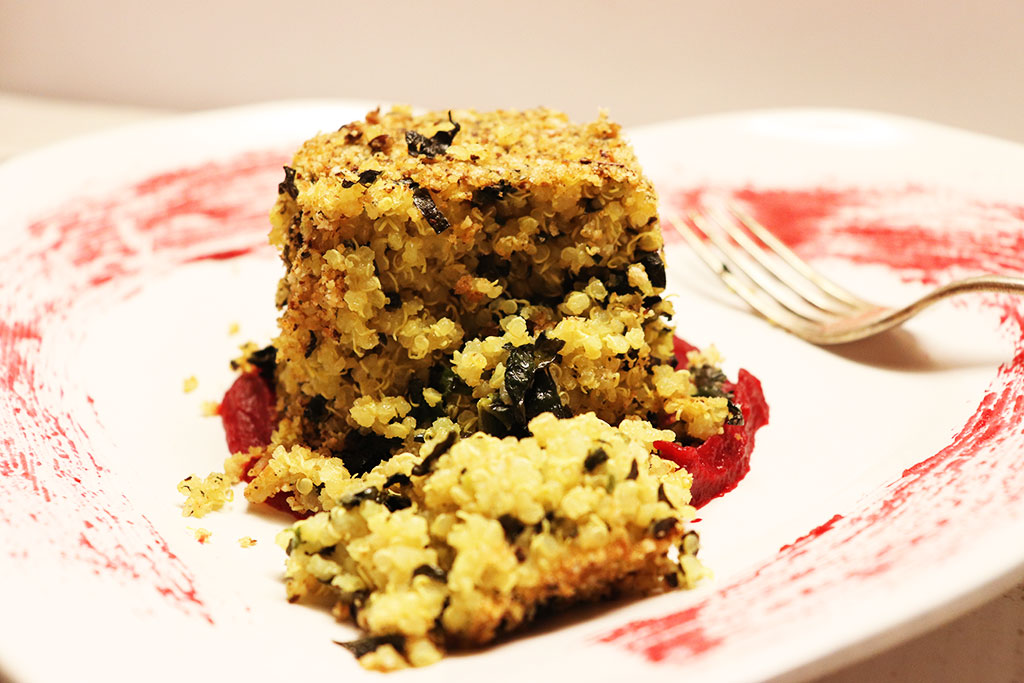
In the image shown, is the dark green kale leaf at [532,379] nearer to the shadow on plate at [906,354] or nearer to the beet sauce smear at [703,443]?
the beet sauce smear at [703,443]

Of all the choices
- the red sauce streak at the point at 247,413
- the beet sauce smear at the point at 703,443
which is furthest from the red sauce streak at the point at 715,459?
the red sauce streak at the point at 247,413

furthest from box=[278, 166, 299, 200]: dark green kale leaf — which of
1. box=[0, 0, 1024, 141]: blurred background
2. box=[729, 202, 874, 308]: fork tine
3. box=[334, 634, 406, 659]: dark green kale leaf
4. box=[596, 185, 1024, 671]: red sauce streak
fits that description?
box=[0, 0, 1024, 141]: blurred background

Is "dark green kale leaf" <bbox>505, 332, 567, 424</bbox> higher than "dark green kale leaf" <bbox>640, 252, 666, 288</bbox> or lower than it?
lower

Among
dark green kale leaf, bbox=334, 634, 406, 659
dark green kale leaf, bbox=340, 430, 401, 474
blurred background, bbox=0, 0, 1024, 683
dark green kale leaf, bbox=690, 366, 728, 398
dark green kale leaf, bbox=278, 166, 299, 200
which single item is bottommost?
dark green kale leaf, bbox=334, 634, 406, 659

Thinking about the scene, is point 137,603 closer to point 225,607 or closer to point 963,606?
point 225,607

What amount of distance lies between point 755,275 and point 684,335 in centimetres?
35

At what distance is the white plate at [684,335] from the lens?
1708 millimetres

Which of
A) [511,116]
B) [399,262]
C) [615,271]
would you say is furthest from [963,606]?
[511,116]

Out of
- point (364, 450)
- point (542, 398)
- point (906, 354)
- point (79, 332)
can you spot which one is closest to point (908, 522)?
point (542, 398)

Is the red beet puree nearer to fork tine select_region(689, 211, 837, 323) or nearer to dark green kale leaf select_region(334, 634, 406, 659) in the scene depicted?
fork tine select_region(689, 211, 837, 323)

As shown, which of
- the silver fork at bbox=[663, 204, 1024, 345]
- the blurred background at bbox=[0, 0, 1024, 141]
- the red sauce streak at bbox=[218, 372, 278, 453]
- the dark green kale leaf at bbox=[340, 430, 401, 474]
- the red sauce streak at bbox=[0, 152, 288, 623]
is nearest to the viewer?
the red sauce streak at bbox=[0, 152, 288, 623]

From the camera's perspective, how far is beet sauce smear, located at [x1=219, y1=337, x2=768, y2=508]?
2492mm

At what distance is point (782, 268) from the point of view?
3541mm

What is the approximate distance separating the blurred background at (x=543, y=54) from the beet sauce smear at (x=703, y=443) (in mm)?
2999
